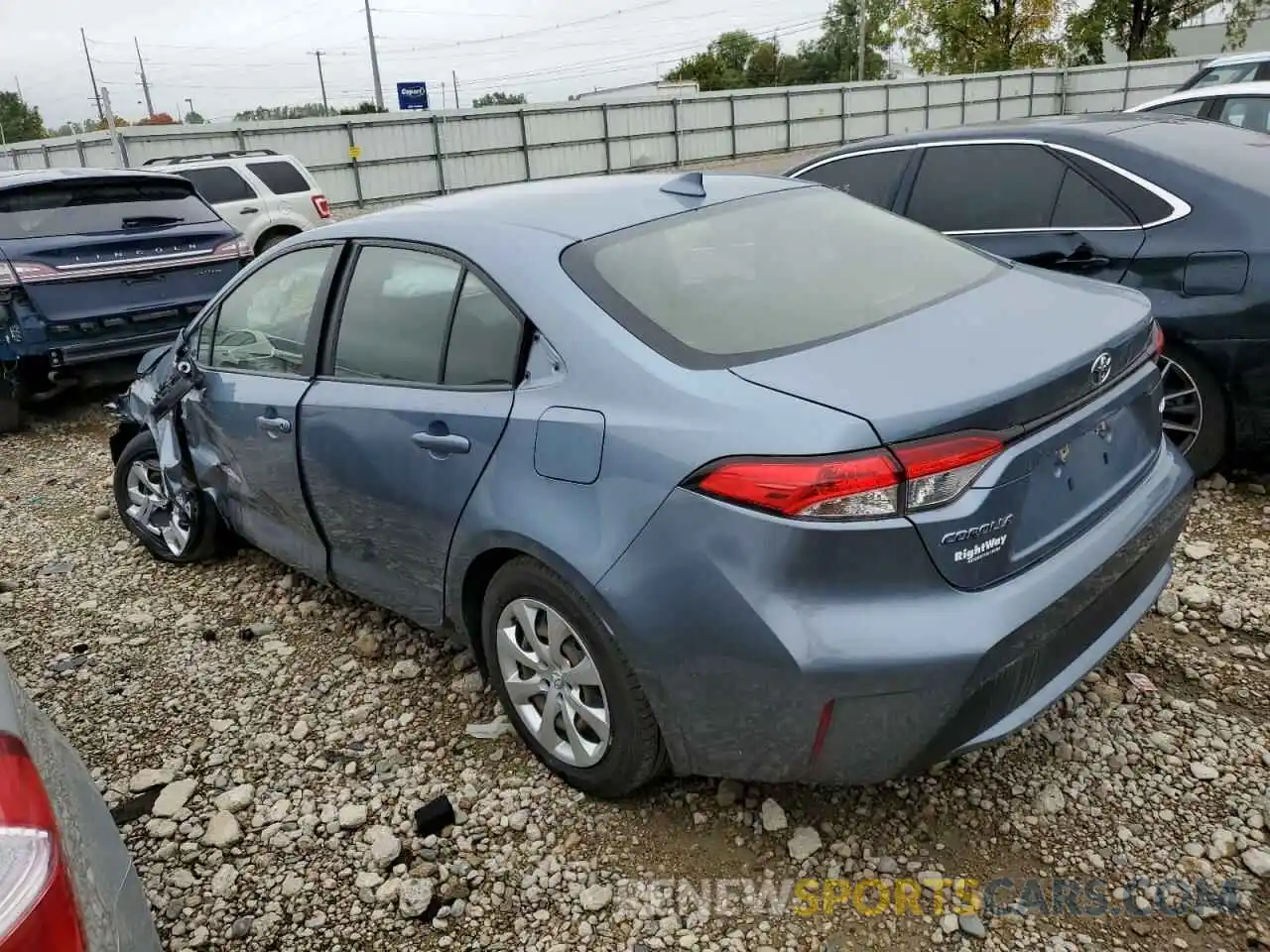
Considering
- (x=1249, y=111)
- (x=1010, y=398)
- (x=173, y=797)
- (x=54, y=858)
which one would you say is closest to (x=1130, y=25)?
(x=1249, y=111)

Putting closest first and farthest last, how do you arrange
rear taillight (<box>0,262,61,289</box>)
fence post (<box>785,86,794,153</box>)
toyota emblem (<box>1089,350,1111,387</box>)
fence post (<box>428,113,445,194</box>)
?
1. toyota emblem (<box>1089,350,1111,387</box>)
2. rear taillight (<box>0,262,61,289</box>)
3. fence post (<box>428,113,445,194</box>)
4. fence post (<box>785,86,794,153</box>)

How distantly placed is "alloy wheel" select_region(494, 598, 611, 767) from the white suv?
11.4m

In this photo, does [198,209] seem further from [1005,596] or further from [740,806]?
[1005,596]

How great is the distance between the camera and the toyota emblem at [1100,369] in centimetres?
235

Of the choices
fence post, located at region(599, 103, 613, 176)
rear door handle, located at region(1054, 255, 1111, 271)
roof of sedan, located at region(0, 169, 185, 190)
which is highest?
roof of sedan, located at region(0, 169, 185, 190)

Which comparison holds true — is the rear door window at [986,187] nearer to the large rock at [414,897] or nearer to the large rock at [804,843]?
the large rock at [804,843]

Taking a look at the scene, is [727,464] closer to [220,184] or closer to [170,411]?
[170,411]

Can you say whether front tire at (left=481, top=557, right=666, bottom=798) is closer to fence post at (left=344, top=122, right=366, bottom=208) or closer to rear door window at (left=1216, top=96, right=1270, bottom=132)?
rear door window at (left=1216, top=96, right=1270, bottom=132)

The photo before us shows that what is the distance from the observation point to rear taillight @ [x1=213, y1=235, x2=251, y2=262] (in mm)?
A: 7324

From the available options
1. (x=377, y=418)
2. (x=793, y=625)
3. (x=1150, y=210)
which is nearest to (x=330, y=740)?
(x=377, y=418)

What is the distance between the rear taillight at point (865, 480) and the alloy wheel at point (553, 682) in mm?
706

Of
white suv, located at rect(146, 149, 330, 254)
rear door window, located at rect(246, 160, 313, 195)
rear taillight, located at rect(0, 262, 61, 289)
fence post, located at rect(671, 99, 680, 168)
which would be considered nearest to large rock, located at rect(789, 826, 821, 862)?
rear taillight, located at rect(0, 262, 61, 289)

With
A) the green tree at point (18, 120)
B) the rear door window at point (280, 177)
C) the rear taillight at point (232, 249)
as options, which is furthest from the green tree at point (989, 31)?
the green tree at point (18, 120)

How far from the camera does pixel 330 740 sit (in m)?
3.17
